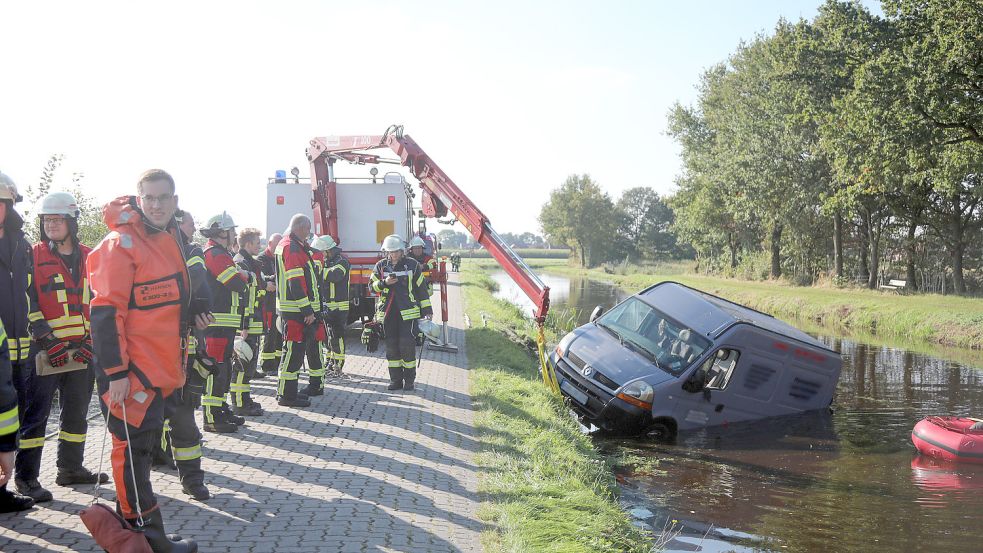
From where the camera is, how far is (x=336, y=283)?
36.8ft

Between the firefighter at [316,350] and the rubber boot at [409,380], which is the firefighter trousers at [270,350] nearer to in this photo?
the firefighter at [316,350]

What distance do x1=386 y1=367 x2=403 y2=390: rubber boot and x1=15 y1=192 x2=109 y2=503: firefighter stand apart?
15.9 feet

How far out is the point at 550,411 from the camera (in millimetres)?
9602

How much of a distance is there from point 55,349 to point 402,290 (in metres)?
5.28

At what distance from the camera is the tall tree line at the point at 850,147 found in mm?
21594

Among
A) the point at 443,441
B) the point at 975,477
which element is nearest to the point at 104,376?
the point at 443,441

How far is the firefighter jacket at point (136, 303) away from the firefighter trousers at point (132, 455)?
12 cm

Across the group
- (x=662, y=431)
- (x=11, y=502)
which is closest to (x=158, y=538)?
(x=11, y=502)

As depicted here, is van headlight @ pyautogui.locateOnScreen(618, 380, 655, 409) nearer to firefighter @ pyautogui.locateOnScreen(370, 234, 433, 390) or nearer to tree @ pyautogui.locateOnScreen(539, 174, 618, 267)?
firefighter @ pyautogui.locateOnScreen(370, 234, 433, 390)

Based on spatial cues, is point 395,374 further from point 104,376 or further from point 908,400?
point 908,400

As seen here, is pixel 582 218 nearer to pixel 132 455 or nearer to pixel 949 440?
pixel 949 440

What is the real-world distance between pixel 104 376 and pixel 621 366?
7.12 meters

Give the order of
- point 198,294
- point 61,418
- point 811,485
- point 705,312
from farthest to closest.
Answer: point 705,312 < point 811,485 < point 61,418 < point 198,294

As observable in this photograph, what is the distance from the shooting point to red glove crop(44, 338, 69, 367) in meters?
5.66
